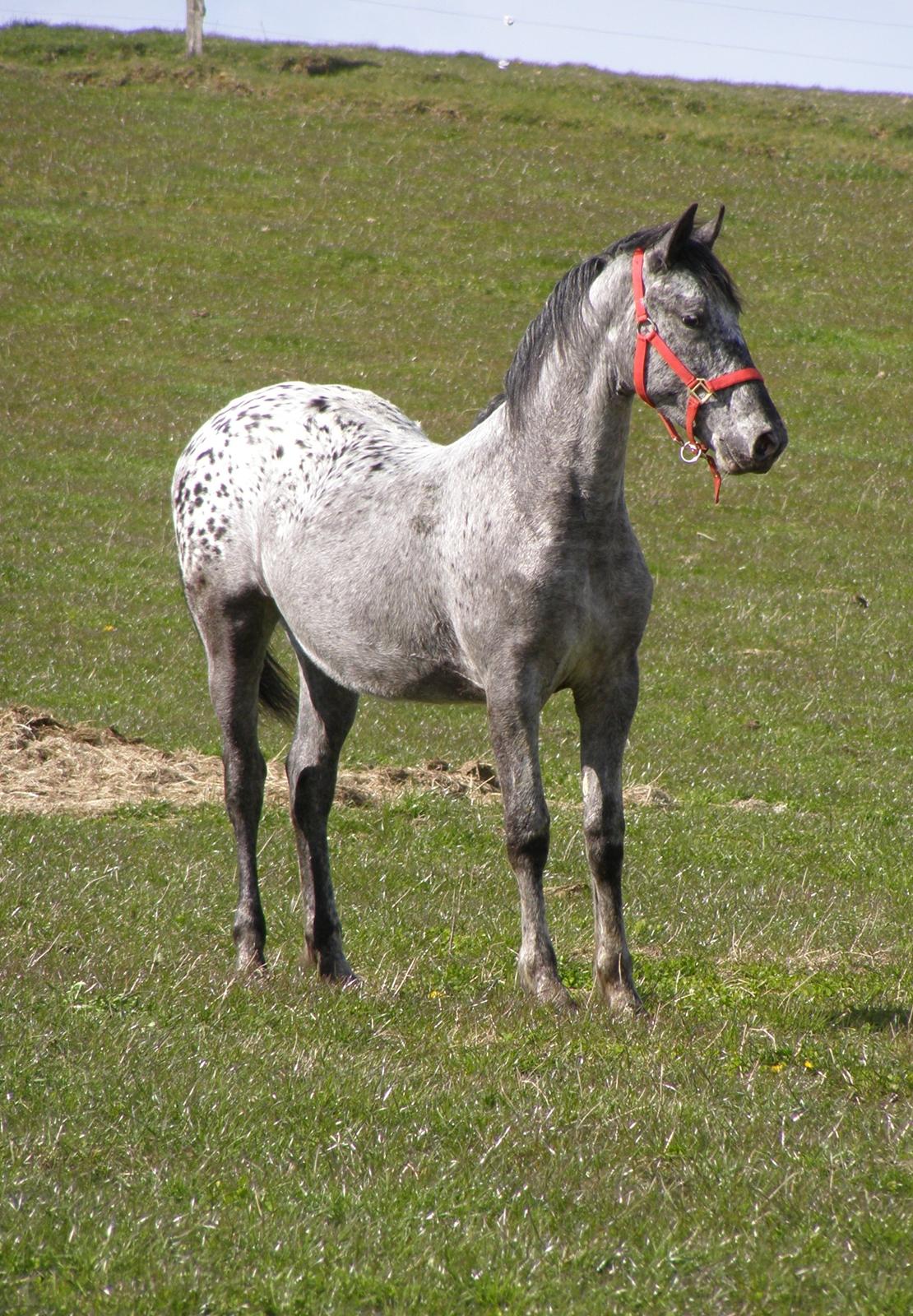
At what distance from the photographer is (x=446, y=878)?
8.95m

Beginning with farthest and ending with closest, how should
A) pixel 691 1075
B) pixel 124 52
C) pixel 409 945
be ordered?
pixel 124 52
pixel 409 945
pixel 691 1075

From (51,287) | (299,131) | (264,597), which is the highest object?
(299,131)

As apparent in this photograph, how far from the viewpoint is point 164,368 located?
26781mm

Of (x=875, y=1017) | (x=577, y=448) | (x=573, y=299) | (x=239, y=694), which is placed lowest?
(x=875, y=1017)

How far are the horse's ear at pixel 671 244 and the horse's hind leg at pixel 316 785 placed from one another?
2.96 metres

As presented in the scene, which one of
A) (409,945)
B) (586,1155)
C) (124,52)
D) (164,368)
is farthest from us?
(124,52)

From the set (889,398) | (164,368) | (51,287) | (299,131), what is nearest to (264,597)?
(164,368)

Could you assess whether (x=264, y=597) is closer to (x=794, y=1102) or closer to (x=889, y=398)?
(x=794, y=1102)

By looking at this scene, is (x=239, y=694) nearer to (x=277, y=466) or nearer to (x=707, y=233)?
(x=277, y=466)

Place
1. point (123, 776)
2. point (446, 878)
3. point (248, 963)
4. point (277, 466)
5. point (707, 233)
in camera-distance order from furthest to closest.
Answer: point (123, 776) → point (446, 878) → point (277, 466) → point (248, 963) → point (707, 233)

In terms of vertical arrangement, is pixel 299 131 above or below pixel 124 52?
below

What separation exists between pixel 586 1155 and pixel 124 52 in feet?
146

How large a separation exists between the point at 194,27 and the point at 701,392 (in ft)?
142

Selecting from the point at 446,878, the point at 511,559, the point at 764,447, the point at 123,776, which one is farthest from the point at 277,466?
the point at 123,776
